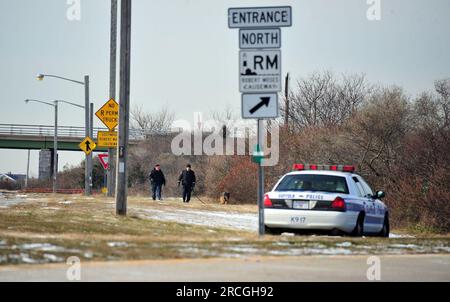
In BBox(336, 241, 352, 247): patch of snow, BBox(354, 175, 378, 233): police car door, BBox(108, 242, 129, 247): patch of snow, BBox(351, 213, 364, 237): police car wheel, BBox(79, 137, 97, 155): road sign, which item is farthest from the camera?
BBox(79, 137, 97, 155): road sign

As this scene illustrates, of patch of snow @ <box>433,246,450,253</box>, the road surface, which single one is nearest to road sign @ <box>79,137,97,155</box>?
patch of snow @ <box>433,246,450,253</box>

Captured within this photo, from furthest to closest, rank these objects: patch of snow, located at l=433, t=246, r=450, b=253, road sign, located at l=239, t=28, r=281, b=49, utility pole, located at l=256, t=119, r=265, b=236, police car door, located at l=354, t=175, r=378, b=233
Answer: police car door, located at l=354, t=175, r=378, b=233 < utility pole, located at l=256, t=119, r=265, b=236 < road sign, located at l=239, t=28, r=281, b=49 < patch of snow, located at l=433, t=246, r=450, b=253

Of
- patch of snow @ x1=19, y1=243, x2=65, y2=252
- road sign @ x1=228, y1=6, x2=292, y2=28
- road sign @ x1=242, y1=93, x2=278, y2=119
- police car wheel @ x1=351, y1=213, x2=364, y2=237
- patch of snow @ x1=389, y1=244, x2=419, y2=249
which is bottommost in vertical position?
patch of snow @ x1=389, y1=244, x2=419, y2=249

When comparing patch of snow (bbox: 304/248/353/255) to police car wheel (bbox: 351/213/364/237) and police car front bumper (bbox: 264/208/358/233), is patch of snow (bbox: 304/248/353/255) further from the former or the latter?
police car wheel (bbox: 351/213/364/237)

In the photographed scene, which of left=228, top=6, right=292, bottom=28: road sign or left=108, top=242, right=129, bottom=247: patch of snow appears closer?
left=108, top=242, right=129, bottom=247: patch of snow

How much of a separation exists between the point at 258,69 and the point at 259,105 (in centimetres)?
65

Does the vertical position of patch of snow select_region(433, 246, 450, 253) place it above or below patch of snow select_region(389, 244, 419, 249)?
below

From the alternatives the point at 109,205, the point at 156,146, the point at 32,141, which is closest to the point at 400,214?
the point at 109,205

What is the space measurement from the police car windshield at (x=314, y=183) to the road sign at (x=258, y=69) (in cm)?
327

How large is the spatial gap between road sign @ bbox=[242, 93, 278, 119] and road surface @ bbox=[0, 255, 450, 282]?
3.72 meters

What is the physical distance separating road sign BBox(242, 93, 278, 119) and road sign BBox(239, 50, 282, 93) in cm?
12

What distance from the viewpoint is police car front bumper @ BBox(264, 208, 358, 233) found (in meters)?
19.0

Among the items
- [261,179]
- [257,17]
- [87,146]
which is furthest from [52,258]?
[87,146]

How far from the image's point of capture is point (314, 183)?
792 inches
